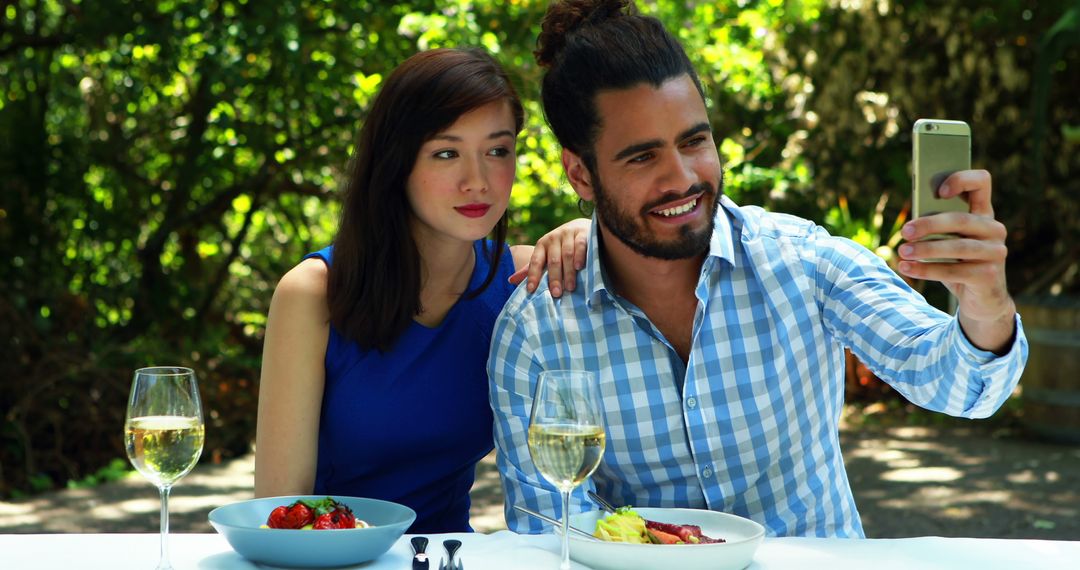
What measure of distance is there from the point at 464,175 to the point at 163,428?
1100 mm

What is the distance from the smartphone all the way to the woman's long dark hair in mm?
1180

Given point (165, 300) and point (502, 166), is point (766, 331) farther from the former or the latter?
point (165, 300)

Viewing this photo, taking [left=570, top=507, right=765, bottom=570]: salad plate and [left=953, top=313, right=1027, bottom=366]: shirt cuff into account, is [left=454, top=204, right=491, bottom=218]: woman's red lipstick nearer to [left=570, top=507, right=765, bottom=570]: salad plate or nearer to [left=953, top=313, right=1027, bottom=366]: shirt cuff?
[left=570, top=507, right=765, bottom=570]: salad plate

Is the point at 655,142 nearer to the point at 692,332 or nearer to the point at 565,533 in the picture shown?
the point at 692,332

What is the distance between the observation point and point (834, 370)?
2645 millimetres

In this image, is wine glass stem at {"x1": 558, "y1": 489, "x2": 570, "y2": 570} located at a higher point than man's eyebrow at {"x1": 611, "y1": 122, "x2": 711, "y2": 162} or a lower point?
lower

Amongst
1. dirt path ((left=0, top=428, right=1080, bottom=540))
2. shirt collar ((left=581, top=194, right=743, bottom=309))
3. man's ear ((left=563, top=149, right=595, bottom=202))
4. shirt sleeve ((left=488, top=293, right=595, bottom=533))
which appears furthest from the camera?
dirt path ((left=0, top=428, right=1080, bottom=540))

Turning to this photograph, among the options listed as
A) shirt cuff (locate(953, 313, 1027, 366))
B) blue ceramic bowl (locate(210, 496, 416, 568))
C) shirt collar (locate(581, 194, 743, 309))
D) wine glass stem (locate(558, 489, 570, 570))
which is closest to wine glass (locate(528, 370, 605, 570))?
wine glass stem (locate(558, 489, 570, 570))

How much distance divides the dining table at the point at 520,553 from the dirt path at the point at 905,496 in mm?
3312

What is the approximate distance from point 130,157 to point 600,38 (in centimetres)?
623

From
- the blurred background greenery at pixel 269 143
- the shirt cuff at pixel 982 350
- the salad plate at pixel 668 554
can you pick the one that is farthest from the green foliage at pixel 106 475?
→ the shirt cuff at pixel 982 350

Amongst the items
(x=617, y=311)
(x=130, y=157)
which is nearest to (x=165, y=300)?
(x=130, y=157)

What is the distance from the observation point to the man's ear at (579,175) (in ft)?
8.98

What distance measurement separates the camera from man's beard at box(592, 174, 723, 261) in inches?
98.7
